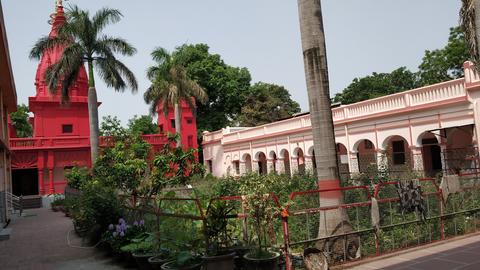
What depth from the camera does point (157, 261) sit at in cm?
639

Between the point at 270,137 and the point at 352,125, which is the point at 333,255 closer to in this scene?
the point at 352,125

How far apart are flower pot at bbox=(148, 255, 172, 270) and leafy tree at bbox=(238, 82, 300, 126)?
33.5 meters

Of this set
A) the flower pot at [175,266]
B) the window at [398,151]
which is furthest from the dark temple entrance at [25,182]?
the flower pot at [175,266]

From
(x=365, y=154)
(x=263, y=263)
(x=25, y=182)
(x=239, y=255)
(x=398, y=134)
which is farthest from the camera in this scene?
(x=25, y=182)

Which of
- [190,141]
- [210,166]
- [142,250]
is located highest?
[190,141]

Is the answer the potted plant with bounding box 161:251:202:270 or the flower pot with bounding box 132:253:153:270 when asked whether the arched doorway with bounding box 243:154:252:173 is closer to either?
the flower pot with bounding box 132:253:153:270

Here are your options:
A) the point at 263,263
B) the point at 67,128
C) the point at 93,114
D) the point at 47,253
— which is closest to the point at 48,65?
the point at 67,128

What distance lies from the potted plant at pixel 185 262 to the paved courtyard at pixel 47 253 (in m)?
2.25

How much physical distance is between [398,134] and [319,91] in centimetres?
1272

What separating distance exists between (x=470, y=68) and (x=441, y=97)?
1746mm

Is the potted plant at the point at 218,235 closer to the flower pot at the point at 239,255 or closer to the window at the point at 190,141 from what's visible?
the flower pot at the point at 239,255

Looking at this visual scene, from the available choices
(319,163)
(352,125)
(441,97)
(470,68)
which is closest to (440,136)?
→ (441,97)

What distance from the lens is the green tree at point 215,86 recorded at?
40.2 meters

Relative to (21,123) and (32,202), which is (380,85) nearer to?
(32,202)
